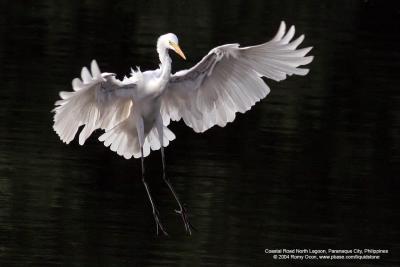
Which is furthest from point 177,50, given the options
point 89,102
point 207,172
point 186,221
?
point 207,172

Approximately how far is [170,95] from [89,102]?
1.02 meters

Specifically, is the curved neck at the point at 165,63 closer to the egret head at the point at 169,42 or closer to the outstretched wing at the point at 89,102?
the egret head at the point at 169,42

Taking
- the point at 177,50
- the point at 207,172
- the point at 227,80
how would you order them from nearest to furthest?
the point at 177,50
the point at 227,80
the point at 207,172

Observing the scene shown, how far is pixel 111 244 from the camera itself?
9.83 meters

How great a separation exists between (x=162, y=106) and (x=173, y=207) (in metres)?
1.40

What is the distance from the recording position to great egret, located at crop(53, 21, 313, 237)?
8.85 meters

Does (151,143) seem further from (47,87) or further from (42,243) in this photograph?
(47,87)

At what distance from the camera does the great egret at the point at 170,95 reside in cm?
885

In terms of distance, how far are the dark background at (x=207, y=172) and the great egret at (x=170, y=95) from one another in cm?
61

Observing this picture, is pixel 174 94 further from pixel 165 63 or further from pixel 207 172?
pixel 207 172

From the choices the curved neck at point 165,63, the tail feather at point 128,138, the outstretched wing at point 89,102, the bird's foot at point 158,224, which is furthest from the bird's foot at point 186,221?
the curved neck at point 165,63

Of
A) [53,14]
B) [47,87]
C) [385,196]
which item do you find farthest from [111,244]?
[53,14]

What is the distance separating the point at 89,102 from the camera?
8.94 meters

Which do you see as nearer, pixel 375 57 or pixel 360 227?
pixel 360 227
